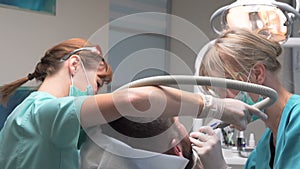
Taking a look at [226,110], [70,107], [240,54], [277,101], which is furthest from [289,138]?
[70,107]

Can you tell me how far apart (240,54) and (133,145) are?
0.51 metres

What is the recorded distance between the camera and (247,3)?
1.26 meters

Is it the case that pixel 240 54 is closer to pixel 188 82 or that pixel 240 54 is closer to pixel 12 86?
pixel 188 82

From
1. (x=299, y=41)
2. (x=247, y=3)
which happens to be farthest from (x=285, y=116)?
(x=299, y=41)

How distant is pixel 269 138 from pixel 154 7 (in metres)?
1.78

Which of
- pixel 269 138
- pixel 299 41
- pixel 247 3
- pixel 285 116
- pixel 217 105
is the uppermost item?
pixel 247 3

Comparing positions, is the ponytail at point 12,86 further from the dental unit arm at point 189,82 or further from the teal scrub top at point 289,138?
the teal scrub top at point 289,138

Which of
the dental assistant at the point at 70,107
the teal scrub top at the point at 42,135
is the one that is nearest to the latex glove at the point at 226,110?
the dental assistant at the point at 70,107

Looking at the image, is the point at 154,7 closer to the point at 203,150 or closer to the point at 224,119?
the point at 203,150

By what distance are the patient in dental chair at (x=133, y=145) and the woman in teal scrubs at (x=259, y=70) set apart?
298 millimetres

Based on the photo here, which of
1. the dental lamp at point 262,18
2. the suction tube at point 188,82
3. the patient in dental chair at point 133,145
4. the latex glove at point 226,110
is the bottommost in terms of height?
the patient in dental chair at point 133,145

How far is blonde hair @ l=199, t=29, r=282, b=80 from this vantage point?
4.05 feet

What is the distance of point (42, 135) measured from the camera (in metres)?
1.07

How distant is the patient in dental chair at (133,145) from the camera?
905 mm
